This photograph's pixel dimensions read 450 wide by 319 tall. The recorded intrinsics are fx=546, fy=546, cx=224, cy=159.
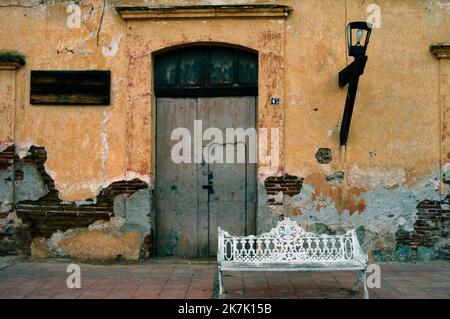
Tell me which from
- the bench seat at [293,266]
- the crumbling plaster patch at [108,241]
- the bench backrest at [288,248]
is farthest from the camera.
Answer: the crumbling plaster patch at [108,241]

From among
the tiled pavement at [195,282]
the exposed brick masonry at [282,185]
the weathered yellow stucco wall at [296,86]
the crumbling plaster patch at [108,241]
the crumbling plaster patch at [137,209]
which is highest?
the weathered yellow stucco wall at [296,86]

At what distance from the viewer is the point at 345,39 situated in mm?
8133

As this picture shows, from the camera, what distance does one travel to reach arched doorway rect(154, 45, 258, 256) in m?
8.40

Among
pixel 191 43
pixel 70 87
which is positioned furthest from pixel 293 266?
pixel 70 87

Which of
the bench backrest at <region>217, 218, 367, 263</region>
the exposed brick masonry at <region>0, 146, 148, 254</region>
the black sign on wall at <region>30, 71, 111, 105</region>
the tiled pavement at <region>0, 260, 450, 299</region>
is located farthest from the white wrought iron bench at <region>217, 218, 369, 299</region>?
the black sign on wall at <region>30, 71, 111, 105</region>

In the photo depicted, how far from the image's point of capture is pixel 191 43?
27.0 feet

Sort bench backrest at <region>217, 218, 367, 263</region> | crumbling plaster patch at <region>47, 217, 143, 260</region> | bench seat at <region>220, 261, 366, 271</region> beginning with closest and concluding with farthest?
bench seat at <region>220, 261, 366, 271</region> < bench backrest at <region>217, 218, 367, 263</region> < crumbling plaster patch at <region>47, 217, 143, 260</region>

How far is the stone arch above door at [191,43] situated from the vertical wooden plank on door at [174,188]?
26 centimetres

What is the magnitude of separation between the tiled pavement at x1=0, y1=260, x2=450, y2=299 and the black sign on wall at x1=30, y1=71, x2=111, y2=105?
2436mm

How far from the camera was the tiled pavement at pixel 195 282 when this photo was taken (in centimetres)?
611

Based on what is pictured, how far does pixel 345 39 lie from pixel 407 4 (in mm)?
1050

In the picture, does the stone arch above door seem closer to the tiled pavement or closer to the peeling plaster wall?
the peeling plaster wall

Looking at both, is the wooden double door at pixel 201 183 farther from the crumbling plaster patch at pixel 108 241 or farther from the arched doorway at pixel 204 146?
the crumbling plaster patch at pixel 108 241

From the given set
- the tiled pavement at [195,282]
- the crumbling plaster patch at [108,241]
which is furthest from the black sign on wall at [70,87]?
the tiled pavement at [195,282]
